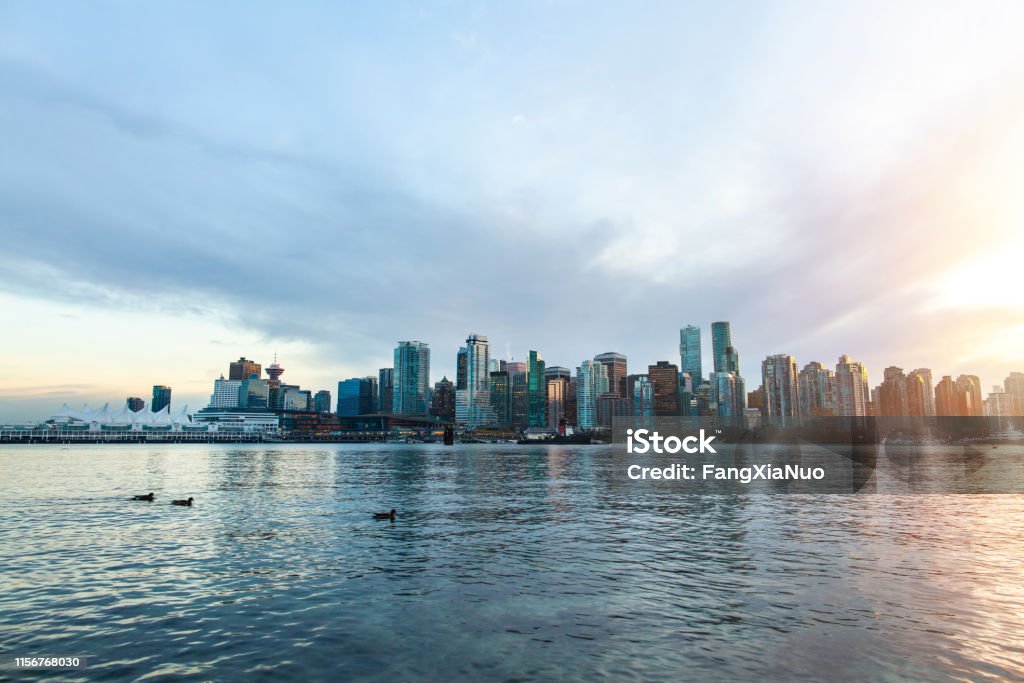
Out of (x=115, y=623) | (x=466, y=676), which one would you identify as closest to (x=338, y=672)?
(x=466, y=676)

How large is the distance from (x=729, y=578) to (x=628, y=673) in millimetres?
14022

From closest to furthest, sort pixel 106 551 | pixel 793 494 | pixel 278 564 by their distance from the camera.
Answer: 1. pixel 278 564
2. pixel 106 551
3. pixel 793 494

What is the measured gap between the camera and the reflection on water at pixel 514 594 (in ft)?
63.5

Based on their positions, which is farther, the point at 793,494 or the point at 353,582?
the point at 793,494

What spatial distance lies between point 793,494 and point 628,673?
65.9 meters

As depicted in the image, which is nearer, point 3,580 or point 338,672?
point 338,672

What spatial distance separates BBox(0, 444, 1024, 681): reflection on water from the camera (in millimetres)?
19359

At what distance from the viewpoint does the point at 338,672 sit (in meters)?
18.3

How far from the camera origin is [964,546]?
39.8 m

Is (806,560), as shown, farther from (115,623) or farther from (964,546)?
(115,623)

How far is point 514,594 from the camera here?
2712 centimetres

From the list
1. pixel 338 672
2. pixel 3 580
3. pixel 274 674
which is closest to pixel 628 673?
pixel 338 672

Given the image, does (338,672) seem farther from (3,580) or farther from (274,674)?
(3,580)

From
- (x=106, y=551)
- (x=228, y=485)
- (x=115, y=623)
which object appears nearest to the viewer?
(x=115, y=623)
